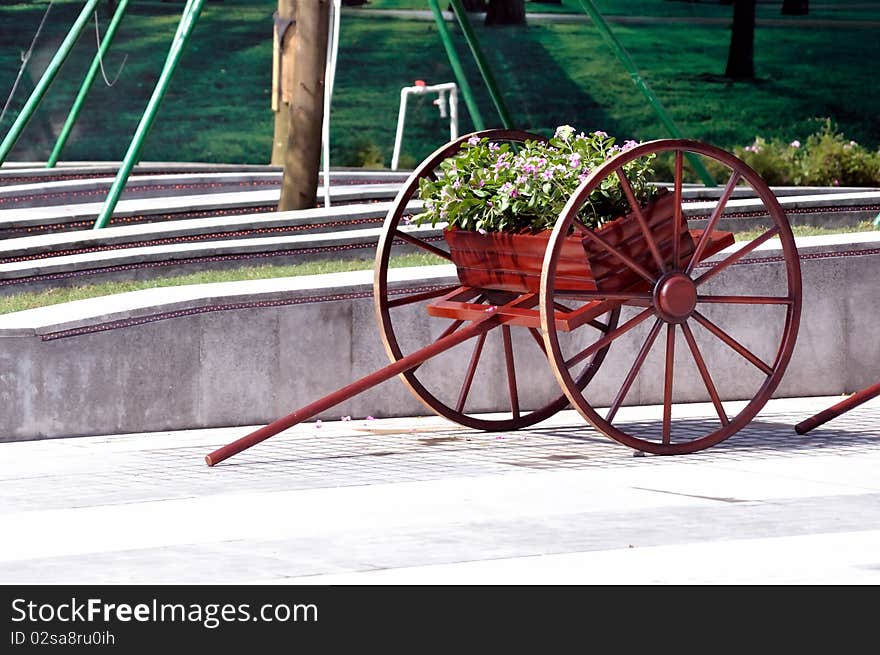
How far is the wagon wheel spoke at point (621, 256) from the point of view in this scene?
29.4ft

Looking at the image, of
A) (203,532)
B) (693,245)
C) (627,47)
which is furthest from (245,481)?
(627,47)

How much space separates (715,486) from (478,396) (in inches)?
120

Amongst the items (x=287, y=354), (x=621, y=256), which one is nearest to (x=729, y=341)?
(x=621, y=256)

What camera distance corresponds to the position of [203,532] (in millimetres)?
7160

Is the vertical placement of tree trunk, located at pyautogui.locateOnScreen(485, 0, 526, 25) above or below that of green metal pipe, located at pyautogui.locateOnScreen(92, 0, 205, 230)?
above

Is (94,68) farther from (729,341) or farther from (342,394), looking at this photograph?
(729,341)

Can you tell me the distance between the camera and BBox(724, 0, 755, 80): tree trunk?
85.1 feet

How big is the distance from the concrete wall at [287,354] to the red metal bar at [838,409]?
1.58m

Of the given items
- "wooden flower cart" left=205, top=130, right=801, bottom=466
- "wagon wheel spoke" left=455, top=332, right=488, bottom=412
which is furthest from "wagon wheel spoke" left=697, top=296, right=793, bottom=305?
"wagon wheel spoke" left=455, top=332, right=488, bottom=412

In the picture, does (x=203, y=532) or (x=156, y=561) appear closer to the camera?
(x=156, y=561)

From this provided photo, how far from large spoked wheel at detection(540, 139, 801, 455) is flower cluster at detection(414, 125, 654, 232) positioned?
0.44 feet

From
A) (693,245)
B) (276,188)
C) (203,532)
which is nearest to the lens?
(203,532)

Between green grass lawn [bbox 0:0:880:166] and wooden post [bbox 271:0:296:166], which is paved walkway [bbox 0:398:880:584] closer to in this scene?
wooden post [bbox 271:0:296:166]

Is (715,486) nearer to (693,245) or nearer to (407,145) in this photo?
(693,245)
